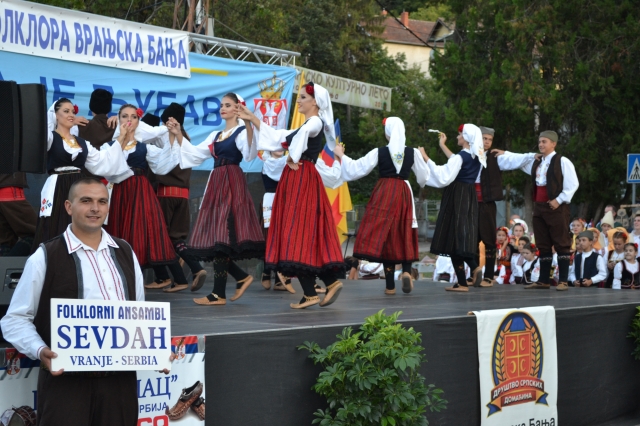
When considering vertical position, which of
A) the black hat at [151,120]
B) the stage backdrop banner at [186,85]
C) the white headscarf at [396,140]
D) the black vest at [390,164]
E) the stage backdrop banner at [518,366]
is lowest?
the stage backdrop banner at [518,366]

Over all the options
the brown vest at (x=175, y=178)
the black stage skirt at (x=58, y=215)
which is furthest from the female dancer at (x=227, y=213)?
the brown vest at (x=175, y=178)

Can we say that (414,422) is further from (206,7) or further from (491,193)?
(206,7)

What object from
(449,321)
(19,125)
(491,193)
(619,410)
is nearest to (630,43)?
(491,193)

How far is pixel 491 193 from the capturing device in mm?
8602

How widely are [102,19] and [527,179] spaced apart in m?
14.4

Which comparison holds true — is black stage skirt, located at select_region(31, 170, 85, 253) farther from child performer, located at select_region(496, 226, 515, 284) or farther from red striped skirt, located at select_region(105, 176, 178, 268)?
child performer, located at select_region(496, 226, 515, 284)

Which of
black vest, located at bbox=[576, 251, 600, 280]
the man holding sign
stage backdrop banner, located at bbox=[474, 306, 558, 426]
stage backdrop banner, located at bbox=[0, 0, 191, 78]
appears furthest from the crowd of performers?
the man holding sign

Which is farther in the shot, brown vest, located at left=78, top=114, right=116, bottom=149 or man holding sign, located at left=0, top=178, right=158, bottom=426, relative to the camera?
brown vest, located at left=78, top=114, right=116, bottom=149

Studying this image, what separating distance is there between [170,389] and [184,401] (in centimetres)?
10

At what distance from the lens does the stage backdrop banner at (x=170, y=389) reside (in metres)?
3.91

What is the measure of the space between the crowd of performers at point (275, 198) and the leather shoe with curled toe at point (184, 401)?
6.10 ft

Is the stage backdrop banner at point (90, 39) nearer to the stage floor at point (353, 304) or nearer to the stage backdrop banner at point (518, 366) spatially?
the stage floor at point (353, 304)

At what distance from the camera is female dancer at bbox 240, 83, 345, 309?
19.5 ft

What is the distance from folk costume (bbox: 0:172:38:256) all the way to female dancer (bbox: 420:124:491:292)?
11.4 ft
